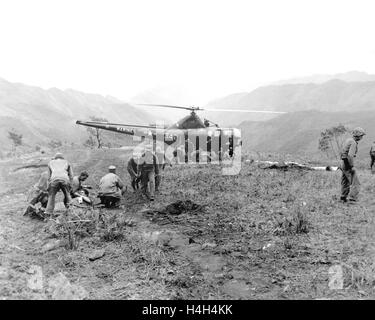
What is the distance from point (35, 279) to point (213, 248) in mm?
3243

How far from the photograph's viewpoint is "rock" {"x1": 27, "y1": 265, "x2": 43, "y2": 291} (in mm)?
5801

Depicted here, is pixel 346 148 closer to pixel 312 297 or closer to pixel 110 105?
pixel 312 297

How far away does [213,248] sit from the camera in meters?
7.57

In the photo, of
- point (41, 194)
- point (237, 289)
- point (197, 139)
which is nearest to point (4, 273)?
point (237, 289)

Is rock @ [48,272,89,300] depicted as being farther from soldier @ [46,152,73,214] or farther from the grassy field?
soldier @ [46,152,73,214]

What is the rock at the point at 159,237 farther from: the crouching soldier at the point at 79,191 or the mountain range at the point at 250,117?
the mountain range at the point at 250,117

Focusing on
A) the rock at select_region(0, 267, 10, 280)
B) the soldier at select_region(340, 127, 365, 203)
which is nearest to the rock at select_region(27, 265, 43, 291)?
the rock at select_region(0, 267, 10, 280)

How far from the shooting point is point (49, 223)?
8.96 meters

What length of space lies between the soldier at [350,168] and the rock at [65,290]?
7.44 m

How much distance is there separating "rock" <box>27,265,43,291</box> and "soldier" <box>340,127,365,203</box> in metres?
7.73

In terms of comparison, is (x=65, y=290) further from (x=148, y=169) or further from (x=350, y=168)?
(x=350, y=168)

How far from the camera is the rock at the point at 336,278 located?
556cm

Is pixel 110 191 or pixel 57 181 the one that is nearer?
pixel 57 181
